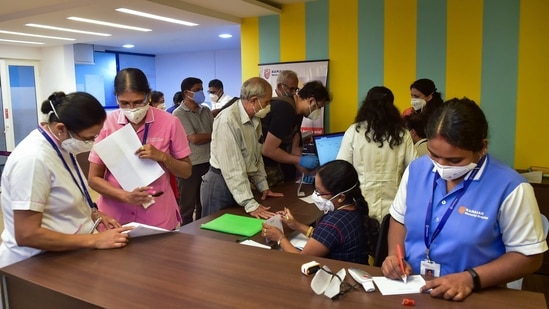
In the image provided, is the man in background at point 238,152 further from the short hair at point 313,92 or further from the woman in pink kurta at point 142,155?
the short hair at point 313,92

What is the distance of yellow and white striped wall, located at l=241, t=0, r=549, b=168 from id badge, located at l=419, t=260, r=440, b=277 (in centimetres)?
284

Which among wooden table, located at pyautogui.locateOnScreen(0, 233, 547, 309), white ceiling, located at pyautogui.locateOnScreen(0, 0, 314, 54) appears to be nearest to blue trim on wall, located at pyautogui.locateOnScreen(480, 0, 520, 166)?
white ceiling, located at pyautogui.locateOnScreen(0, 0, 314, 54)

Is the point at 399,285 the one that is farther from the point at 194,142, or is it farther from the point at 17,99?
the point at 17,99

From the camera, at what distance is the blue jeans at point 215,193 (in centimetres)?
262

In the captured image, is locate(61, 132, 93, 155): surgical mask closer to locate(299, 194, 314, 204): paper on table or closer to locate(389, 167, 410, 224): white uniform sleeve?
locate(389, 167, 410, 224): white uniform sleeve

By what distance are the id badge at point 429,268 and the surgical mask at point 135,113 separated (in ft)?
4.57

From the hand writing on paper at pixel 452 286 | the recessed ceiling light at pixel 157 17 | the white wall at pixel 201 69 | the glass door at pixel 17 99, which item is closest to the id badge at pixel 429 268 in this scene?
the hand writing on paper at pixel 452 286

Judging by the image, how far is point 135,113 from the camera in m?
2.02

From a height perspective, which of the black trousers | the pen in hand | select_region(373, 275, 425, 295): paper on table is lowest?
the black trousers

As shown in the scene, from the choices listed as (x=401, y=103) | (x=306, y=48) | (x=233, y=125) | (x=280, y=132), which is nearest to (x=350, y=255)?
(x=233, y=125)

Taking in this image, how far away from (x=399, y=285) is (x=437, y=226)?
24 centimetres

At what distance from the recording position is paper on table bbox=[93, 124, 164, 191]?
6.40 feet

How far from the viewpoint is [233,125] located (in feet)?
8.19

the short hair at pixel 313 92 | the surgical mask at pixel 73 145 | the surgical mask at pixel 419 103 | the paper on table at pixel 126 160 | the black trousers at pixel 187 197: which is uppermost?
the short hair at pixel 313 92
